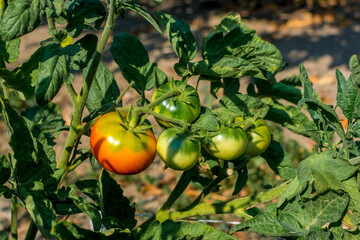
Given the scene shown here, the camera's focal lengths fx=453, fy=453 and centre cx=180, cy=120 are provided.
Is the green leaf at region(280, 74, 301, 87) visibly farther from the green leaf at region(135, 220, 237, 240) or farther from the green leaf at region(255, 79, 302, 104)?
the green leaf at region(135, 220, 237, 240)

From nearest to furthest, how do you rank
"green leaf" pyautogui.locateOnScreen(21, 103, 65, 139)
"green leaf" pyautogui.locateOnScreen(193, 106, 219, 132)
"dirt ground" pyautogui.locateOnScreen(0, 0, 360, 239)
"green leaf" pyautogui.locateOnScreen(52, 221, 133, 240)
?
"green leaf" pyautogui.locateOnScreen(52, 221, 133, 240)
"green leaf" pyautogui.locateOnScreen(193, 106, 219, 132)
"green leaf" pyautogui.locateOnScreen(21, 103, 65, 139)
"dirt ground" pyautogui.locateOnScreen(0, 0, 360, 239)

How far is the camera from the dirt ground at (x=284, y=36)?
12.7 ft

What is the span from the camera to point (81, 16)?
812 millimetres

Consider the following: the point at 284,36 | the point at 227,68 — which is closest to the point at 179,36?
the point at 227,68

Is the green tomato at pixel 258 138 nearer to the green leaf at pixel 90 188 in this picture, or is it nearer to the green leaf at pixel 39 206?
the green leaf at pixel 90 188

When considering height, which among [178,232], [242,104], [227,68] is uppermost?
[227,68]

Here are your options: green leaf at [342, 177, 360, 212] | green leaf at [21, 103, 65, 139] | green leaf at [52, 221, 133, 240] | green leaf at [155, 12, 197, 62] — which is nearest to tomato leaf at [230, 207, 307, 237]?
green leaf at [342, 177, 360, 212]

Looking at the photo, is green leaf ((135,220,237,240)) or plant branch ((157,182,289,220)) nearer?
green leaf ((135,220,237,240))

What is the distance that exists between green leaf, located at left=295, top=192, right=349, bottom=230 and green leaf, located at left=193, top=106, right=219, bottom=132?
0.21 m

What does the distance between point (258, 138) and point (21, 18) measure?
20.1 inches

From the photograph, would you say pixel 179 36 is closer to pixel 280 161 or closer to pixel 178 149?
pixel 178 149

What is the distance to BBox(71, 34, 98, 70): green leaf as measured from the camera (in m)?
0.84

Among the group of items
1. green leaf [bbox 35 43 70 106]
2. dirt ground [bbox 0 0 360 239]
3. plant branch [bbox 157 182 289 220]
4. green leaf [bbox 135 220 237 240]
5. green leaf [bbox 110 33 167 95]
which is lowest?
dirt ground [bbox 0 0 360 239]

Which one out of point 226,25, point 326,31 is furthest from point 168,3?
point 226,25
